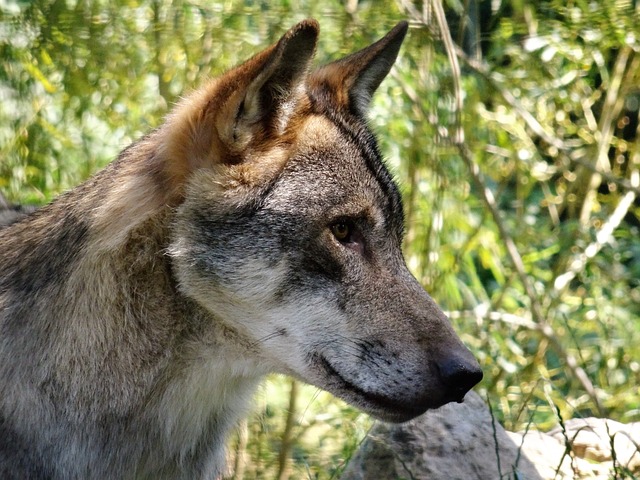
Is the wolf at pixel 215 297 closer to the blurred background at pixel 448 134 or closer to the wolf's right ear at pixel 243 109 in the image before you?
the wolf's right ear at pixel 243 109

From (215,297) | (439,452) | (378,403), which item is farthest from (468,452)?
(215,297)

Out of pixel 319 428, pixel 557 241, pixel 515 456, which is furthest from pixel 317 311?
pixel 557 241

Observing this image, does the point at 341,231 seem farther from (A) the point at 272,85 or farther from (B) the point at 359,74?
(B) the point at 359,74

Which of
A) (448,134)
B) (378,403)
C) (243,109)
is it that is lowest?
(448,134)

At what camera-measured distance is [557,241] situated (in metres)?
7.55

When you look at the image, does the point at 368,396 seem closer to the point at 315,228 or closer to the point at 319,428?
the point at 315,228

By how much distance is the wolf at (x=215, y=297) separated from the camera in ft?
10.4

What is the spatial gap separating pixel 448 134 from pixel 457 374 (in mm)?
3369

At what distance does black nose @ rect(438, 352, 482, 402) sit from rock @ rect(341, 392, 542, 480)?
99 centimetres

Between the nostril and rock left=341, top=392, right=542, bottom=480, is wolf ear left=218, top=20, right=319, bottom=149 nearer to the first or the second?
the nostril

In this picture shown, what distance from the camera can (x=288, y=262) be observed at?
316cm

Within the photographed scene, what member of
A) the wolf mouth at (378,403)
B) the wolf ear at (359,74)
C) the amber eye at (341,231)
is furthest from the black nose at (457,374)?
the wolf ear at (359,74)

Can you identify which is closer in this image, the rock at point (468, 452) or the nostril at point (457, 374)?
the nostril at point (457, 374)

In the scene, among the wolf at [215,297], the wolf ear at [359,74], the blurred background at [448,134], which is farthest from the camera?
the blurred background at [448,134]
